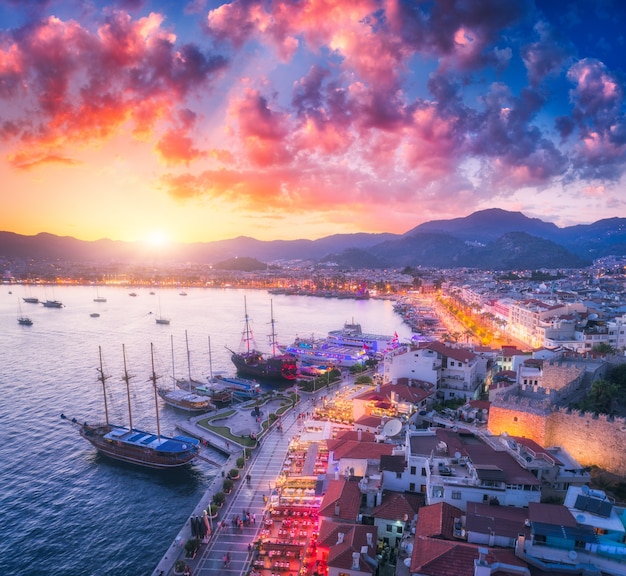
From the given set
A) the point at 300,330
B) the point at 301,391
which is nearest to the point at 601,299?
the point at 300,330

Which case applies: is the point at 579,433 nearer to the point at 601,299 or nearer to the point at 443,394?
the point at 443,394

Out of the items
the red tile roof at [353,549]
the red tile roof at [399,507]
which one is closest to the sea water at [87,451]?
the red tile roof at [353,549]

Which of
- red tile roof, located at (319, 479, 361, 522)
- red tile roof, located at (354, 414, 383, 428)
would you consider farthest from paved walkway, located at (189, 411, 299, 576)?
red tile roof, located at (354, 414, 383, 428)

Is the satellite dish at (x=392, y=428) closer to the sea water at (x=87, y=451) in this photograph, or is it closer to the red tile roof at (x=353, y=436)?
the red tile roof at (x=353, y=436)

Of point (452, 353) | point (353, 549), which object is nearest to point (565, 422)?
point (353, 549)

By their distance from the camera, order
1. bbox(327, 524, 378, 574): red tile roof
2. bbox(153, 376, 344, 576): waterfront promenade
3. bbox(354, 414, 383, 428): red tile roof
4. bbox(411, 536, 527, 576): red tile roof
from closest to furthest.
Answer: bbox(411, 536, 527, 576): red tile roof, bbox(327, 524, 378, 574): red tile roof, bbox(153, 376, 344, 576): waterfront promenade, bbox(354, 414, 383, 428): red tile roof

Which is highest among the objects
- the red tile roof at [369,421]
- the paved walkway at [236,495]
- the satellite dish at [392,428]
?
the satellite dish at [392,428]

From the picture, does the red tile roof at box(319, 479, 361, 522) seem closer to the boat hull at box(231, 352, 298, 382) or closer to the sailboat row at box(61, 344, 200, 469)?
the sailboat row at box(61, 344, 200, 469)
